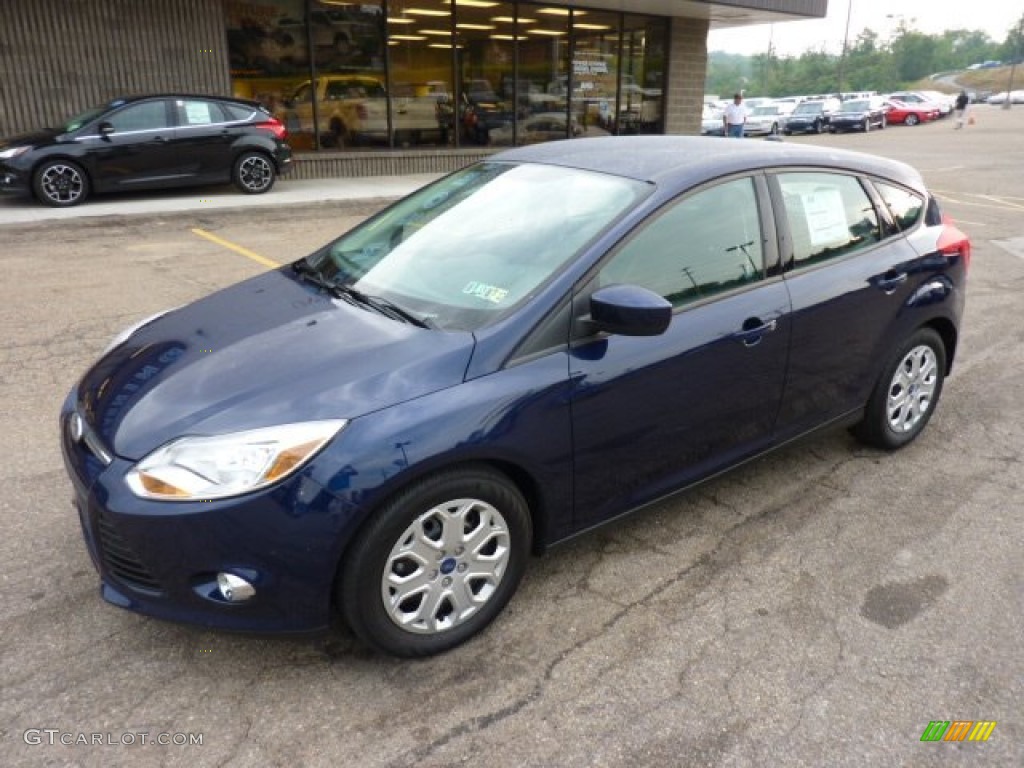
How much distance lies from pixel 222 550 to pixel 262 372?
59 cm

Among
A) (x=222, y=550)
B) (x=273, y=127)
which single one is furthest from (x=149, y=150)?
(x=222, y=550)

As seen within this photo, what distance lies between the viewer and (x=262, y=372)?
2.62 meters

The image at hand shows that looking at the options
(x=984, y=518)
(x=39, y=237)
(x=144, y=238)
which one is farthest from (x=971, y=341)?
(x=39, y=237)

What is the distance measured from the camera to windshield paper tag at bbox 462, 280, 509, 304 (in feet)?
9.37

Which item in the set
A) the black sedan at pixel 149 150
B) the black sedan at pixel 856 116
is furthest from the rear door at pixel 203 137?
the black sedan at pixel 856 116

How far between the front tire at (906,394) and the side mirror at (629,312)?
1.81 metres

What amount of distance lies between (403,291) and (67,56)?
12.3 meters

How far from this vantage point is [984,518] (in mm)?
3627

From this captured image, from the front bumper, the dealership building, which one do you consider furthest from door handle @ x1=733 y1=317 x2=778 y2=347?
the dealership building

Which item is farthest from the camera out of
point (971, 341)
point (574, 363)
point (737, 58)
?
point (737, 58)

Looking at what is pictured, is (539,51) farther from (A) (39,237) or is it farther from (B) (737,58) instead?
(B) (737,58)

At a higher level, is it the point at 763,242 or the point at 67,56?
the point at 67,56

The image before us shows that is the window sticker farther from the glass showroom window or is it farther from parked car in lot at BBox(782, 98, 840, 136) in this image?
parked car in lot at BBox(782, 98, 840, 136)

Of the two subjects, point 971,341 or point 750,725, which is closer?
point 750,725
